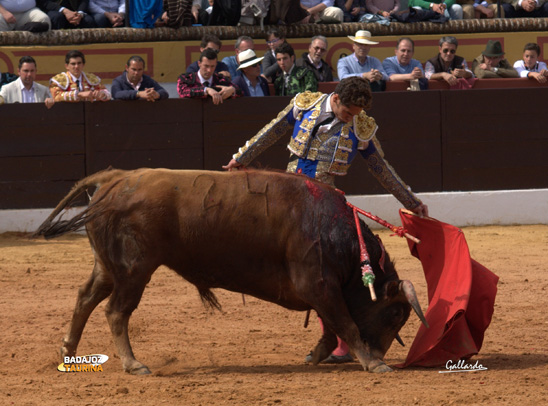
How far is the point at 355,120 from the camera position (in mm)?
4426

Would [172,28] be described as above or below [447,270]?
above

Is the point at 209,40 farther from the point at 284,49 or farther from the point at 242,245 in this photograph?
the point at 242,245

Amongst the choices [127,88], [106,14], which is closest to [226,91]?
[127,88]

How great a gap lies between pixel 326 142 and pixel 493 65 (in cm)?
530

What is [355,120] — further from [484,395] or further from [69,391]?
[69,391]

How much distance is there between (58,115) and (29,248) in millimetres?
1223

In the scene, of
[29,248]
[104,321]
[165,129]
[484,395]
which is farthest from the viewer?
[165,129]

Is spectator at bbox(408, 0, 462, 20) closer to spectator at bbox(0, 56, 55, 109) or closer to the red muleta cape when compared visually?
spectator at bbox(0, 56, 55, 109)

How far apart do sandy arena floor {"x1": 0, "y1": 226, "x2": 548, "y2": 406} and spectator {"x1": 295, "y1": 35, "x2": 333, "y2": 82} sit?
223cm

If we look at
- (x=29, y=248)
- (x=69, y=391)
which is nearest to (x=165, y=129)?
(x=29, y=248)

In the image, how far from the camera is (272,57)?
8.58 metres

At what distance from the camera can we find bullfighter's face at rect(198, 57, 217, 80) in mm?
7738

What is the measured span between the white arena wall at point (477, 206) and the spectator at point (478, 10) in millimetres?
2304

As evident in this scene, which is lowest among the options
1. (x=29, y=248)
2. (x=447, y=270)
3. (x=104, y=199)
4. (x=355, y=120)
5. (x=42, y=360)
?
(x=29, y=248)
